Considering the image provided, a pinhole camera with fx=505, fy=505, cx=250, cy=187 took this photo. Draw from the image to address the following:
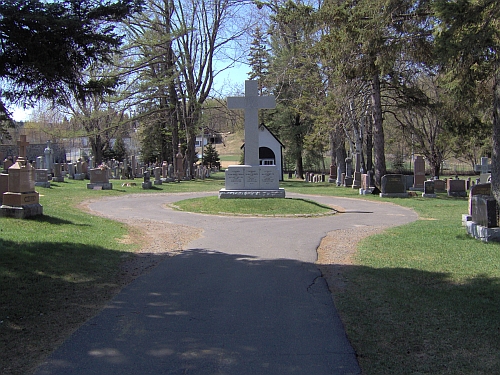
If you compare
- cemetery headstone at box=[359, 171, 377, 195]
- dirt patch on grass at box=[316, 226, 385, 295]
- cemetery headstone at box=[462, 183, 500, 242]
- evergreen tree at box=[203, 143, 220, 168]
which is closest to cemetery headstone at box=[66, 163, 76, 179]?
cemetery headstone at box=[359, 171, 377, 195]

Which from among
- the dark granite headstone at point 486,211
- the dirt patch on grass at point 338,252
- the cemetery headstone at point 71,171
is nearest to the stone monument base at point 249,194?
the dirt patch on grass at point 338,252

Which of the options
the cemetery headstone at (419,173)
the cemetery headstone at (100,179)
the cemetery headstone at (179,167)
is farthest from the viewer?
the cemetery headstone at (179,167)

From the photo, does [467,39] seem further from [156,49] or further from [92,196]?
[156,49]

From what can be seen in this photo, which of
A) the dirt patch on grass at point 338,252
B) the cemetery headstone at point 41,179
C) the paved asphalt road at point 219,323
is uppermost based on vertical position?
the cemetery headstone at point 41,179

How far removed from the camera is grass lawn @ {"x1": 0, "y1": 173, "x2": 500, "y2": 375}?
15.6ft

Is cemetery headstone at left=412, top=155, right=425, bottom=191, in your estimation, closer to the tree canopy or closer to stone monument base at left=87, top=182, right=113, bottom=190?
stone monument base at left=87, top=182, right=113, bottom=190

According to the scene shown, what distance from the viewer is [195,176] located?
49.5 meters

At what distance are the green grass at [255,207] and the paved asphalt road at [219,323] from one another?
7.32 metres

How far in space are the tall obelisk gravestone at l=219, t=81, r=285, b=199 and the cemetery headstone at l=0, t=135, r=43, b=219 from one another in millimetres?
8204

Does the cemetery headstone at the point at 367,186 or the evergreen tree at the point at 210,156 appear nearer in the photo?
the cemetery headstone at the point at 367,186

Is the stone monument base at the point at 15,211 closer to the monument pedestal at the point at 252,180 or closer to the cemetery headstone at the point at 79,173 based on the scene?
the monument pedestal at the point at 252,180

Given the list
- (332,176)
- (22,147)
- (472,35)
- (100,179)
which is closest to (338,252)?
(472,35)

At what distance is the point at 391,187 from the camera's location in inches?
1057

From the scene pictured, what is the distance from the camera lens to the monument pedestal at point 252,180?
2008cm
